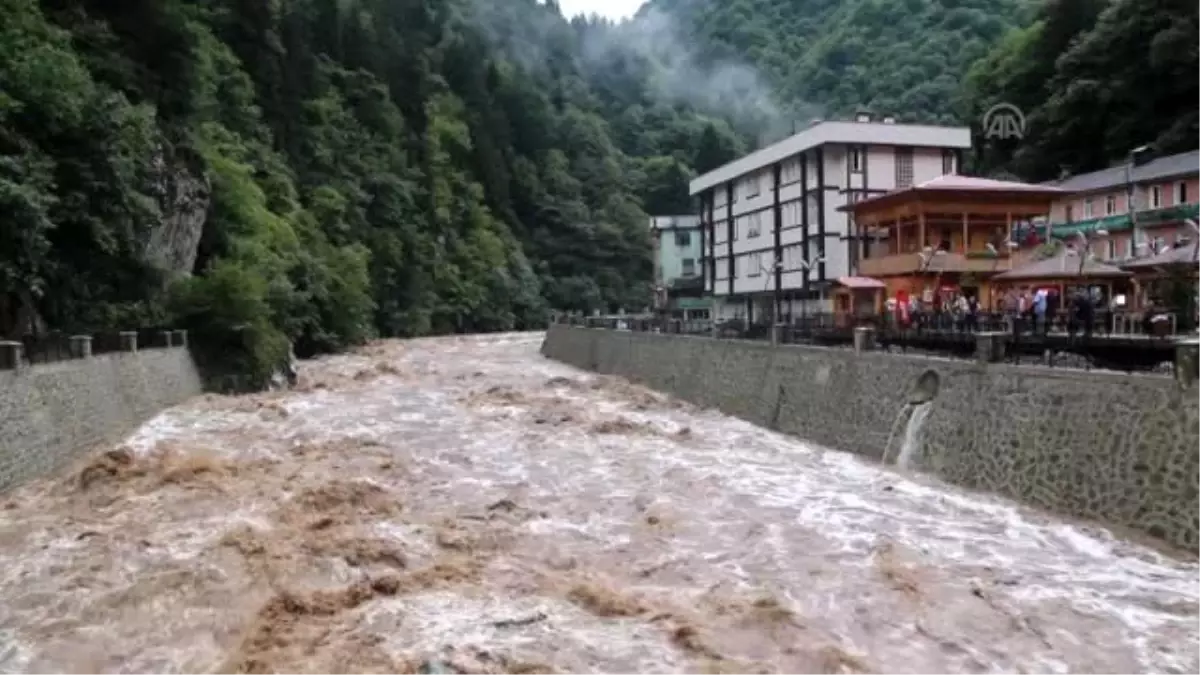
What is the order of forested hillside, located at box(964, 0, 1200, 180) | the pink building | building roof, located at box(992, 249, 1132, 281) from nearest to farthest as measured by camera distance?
building roof, located at box(992, 249, 1132, 281), the pink building, forested hillside, located at box(964, 0, 1200, 180)

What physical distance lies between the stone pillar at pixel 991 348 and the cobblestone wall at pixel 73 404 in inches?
606

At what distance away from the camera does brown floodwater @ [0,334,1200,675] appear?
28.9 ft

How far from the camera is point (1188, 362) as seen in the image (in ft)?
38.0

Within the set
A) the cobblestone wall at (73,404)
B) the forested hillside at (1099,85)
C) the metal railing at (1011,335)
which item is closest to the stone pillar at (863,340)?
the metal railing at (1011,335)

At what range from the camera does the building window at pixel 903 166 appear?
148 feet

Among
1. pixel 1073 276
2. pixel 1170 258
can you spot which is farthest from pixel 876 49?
pixel 1170 258

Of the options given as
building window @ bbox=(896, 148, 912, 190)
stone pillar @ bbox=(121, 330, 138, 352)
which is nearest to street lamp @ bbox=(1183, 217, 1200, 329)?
stone pillar @ bbox=(121, 330, 138, 352)

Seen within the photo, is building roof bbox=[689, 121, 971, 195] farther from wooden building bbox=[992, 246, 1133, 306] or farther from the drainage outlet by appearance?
the drainage outlet

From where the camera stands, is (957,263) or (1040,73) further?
(1040,73)

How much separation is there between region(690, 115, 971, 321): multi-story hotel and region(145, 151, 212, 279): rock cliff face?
22936 mm

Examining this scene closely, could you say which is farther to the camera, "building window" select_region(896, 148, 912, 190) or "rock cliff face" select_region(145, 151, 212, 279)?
"building window" select_region(896, 148, 912, 190)

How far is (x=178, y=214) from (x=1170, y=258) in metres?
26.6

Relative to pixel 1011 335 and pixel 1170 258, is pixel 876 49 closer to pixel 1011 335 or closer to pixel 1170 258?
pixel 1170 258

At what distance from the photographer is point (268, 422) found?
23031 mm
